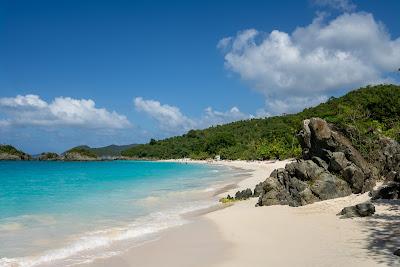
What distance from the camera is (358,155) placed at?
66.0 ft

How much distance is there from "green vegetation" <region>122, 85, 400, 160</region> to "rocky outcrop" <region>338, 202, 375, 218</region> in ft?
22.9

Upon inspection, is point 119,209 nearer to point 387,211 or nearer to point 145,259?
point 145,259

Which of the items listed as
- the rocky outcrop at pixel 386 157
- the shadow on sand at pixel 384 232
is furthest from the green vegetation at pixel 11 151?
the shadow on sand at pixel 384 232

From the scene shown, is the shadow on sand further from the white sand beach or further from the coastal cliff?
the coastal cliff

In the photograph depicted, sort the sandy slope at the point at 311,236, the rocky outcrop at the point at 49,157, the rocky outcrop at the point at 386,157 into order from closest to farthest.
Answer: the sandy slope at the point at 311,236 → the rocky outcrop at the point at 386,157 → the rocky outcrop at the point at 49,157

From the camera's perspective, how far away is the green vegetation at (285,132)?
2345cm

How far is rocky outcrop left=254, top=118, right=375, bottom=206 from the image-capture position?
1842cm

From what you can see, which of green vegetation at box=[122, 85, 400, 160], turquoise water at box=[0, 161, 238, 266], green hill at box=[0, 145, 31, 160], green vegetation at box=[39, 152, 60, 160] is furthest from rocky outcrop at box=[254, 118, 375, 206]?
green vegetation at box=[39, 152, 60, 160]

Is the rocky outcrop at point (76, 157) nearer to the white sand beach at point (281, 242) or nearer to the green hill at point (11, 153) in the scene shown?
the green hill at point (11, 153)

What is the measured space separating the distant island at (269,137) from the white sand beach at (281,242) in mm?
8046

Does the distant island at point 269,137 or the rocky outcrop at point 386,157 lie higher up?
the distant island at point 269,137

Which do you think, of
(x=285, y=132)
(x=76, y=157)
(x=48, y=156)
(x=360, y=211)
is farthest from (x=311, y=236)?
(x=48, y=156)

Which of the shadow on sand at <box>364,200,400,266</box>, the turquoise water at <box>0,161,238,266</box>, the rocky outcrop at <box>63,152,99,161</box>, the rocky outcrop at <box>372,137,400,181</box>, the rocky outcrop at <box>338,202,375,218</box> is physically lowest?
the turquoise water at <box>0,161,238,266</box>

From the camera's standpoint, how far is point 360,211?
46.1 feet
